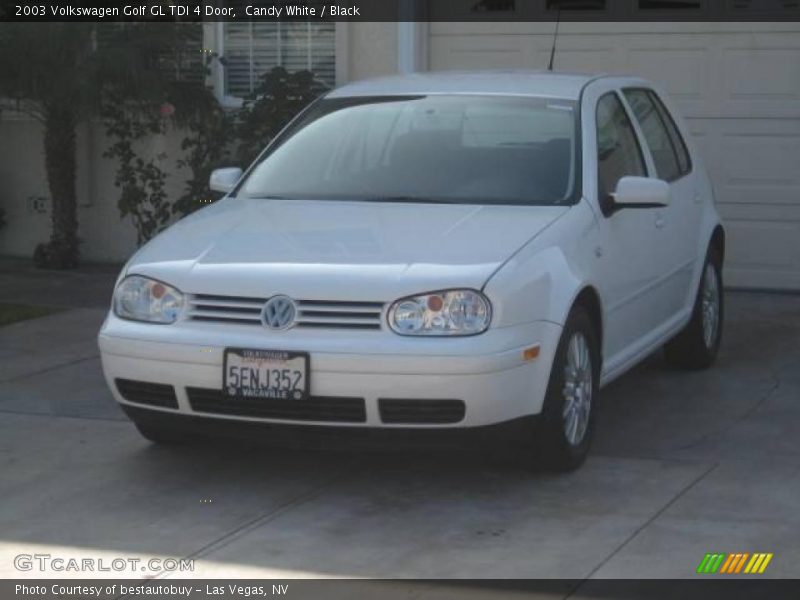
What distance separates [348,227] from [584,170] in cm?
111

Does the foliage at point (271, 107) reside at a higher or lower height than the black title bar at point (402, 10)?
lower

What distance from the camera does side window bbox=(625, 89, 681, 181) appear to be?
26.0 feet

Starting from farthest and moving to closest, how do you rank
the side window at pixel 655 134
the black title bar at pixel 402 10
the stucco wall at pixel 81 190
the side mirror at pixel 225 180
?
the stucco wall at pixel 81 190 < the black title bar at pixel 402 10 < the side window at pixel 655 134 < the side mirror at pixel 225 180

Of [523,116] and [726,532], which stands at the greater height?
[523,116]

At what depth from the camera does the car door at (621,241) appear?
6871 mm

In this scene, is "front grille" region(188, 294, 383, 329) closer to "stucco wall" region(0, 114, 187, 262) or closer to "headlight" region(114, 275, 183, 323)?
"headlight" region(114, 275, 183, 323)

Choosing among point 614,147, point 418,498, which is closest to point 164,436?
point 418,498

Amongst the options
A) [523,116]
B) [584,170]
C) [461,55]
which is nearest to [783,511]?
[584,170]

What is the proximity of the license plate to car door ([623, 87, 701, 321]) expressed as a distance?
237cm

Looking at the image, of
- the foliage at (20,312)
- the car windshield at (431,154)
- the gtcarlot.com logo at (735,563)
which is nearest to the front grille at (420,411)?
the gtcarlot.com logo at (735,563)

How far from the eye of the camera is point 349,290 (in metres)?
5.93

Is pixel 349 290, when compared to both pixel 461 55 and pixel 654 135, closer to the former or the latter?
pixel 654 135

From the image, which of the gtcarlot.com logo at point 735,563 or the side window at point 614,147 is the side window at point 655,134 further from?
the gtcarlot.com logo at point 735,563

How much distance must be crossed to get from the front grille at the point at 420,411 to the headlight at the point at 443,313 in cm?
26
